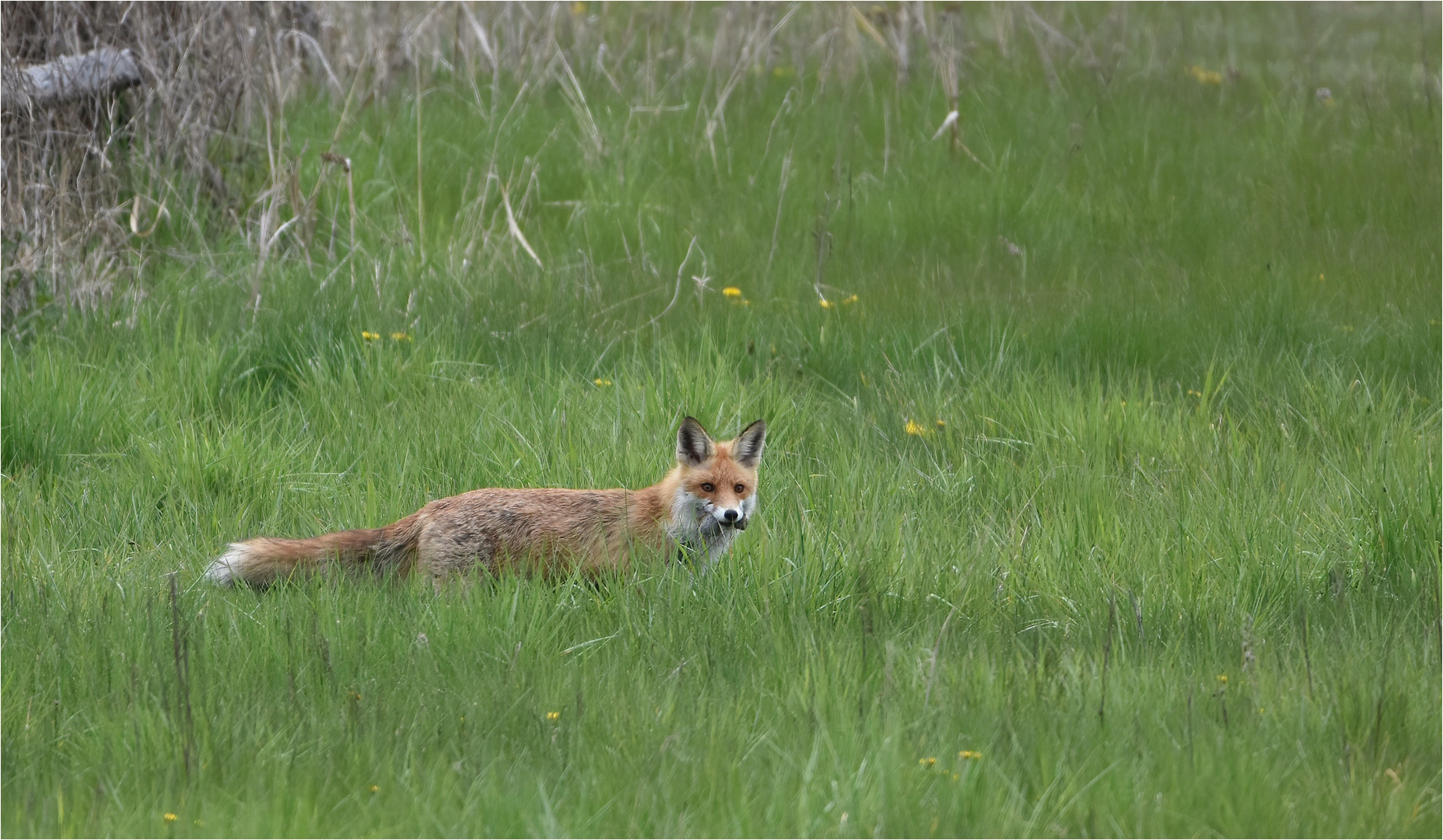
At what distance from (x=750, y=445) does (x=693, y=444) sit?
251 mm

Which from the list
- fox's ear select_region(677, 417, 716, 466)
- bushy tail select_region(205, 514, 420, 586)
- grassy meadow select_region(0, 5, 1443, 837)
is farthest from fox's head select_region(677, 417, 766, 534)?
bushy tail select_region(205, 514, 420, 586)

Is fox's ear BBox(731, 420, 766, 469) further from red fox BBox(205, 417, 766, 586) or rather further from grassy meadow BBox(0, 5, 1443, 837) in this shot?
grassy meadow BBox(0, 5, 1443, 837)

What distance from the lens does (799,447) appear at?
599cm

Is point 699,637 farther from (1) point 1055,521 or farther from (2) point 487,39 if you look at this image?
(2) point 487,39

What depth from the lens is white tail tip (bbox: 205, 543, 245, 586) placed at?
14.8ft

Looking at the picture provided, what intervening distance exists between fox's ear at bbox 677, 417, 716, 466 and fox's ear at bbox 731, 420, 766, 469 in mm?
103

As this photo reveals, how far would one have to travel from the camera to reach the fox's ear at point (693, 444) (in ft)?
16.6

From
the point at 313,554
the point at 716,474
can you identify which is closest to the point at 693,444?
the point at 716,474

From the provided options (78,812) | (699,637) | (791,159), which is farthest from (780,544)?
(791,159)

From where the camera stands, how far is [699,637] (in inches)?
158

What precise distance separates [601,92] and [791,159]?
5.94 ft

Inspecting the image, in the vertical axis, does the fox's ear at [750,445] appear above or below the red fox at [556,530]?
above

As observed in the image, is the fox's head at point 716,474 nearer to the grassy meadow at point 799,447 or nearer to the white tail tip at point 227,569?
the grassy meadow at point 799,447

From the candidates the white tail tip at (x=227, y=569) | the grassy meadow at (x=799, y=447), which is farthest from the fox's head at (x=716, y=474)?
the white tail tip at (x=227, y=569)
